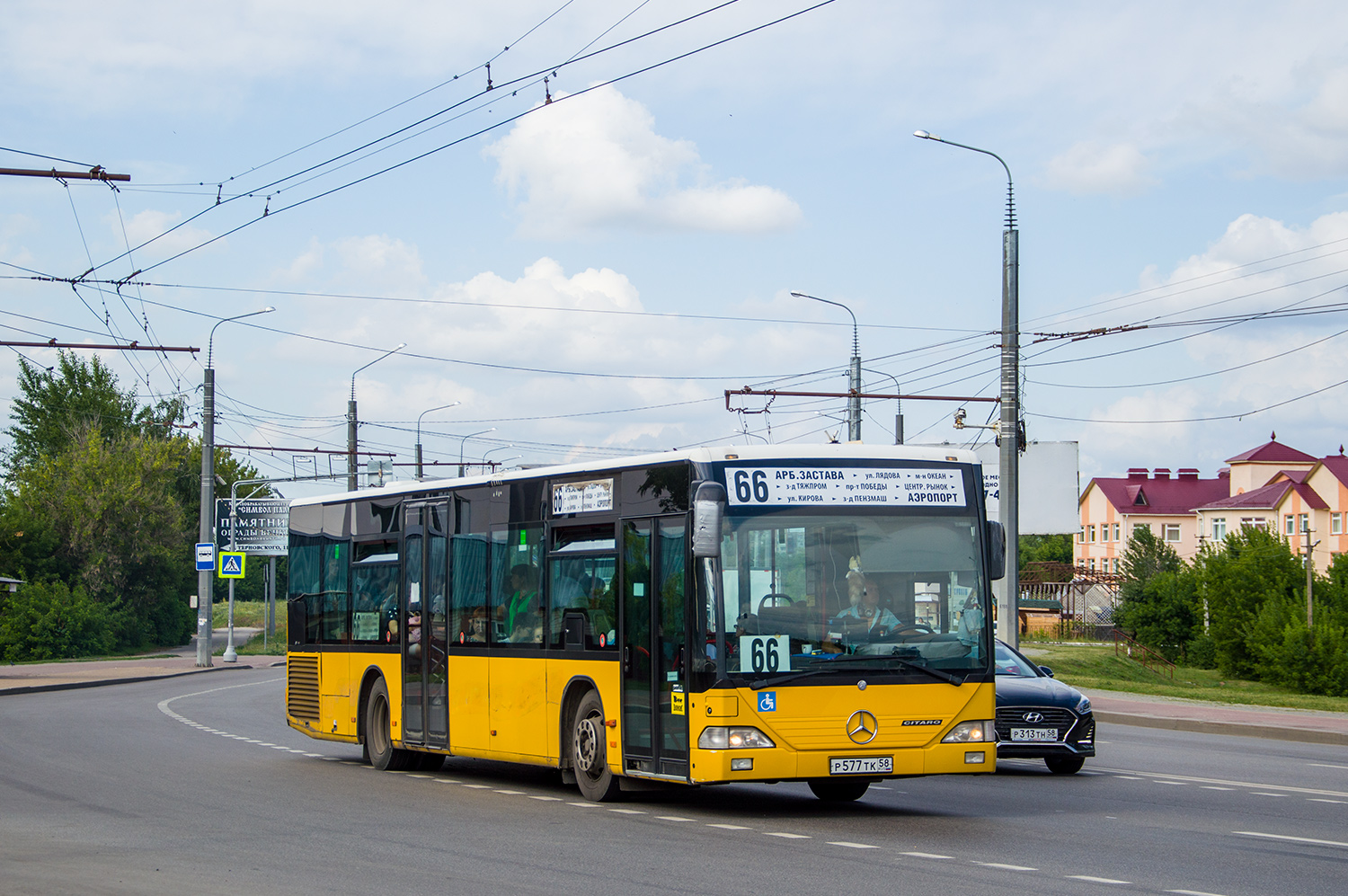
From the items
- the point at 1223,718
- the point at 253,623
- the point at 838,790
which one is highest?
the point at 838,790

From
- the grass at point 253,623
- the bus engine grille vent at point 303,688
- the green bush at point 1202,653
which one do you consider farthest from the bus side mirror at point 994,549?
the green bush at point 1202,653

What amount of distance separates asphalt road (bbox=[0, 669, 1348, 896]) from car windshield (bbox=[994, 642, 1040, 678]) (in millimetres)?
1095

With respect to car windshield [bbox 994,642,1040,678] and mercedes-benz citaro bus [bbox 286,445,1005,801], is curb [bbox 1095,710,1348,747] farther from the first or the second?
mercedes-benz citaro bus [bbox 286,445,1005,801]

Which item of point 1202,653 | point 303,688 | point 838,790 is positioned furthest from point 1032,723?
point 1202,653

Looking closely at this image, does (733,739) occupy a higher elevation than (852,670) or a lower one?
Answer: lower

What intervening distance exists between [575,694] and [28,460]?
8312 cm

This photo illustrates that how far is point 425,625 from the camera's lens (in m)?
16.2

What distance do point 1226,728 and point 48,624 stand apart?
4538 cm

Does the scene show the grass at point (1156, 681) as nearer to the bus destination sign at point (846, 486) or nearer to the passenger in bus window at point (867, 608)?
the bus destination sign at point (846, 486)

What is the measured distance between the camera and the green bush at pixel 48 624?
56.4m

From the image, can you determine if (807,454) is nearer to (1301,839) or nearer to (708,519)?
(708,519)

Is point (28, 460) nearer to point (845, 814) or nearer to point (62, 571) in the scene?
point (62, 571)

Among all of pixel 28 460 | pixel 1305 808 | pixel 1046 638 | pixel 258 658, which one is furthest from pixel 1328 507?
pixel 1305 808

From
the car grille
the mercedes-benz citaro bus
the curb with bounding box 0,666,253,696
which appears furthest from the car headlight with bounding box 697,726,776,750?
the curb with bounding box 0,666,253,696
